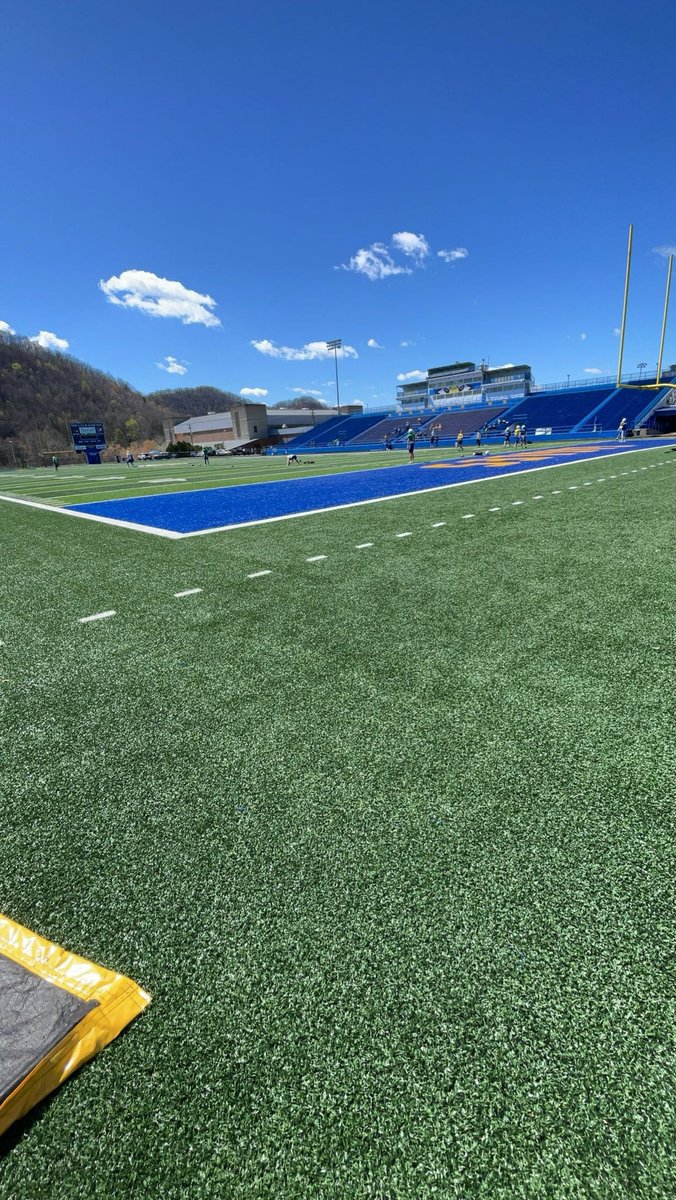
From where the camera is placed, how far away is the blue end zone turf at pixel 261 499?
981cm

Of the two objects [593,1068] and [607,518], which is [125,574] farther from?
[607,518]

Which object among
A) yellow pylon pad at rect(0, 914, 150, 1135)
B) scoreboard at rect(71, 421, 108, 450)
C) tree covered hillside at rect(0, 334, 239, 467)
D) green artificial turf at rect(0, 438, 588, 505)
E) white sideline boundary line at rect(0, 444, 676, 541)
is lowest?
yellow pylon pad at rect(0, 914, 150, 1135)

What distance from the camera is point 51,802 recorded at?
2104 mm

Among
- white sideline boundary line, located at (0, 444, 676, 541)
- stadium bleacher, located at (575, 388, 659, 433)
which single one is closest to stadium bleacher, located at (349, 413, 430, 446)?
stadium bleacher, located at (575, 388, 659, 433)

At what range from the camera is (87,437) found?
5488cm

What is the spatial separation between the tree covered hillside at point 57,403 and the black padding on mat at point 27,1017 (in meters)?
112

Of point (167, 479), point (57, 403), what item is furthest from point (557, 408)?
point (57, 403)

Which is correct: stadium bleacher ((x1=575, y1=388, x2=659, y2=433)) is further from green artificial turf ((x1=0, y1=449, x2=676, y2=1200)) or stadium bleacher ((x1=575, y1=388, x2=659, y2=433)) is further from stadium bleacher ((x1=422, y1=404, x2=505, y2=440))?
green artificial turf ((x1=0, y1=449, x2=676, y2=1200))

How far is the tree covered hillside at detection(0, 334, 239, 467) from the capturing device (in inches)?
4392

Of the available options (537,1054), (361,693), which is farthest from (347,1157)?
(361,693)

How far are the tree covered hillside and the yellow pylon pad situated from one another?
111484 millimetres

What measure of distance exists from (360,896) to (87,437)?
63028 mm

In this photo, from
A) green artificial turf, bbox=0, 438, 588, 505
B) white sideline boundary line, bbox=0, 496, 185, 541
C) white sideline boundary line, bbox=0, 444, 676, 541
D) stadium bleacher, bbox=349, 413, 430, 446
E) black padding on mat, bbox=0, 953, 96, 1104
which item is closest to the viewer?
black padding on mat, bbox=0, 953, 96, 1104

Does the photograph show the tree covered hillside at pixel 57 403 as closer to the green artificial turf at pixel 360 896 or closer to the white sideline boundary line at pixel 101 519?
the white sideline boundary line at pixel 101 519
